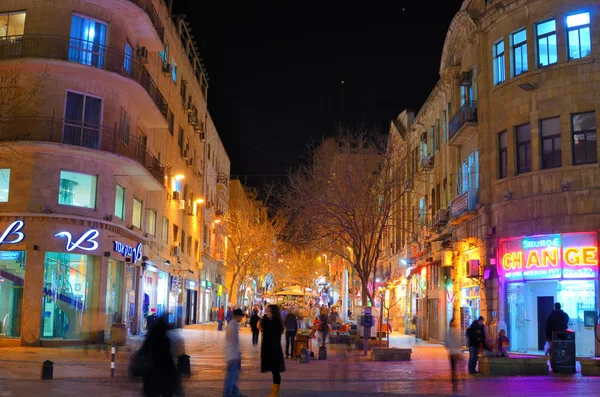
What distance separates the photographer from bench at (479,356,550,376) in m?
18.7

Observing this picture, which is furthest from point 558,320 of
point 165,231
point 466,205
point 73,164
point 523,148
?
point 165,231

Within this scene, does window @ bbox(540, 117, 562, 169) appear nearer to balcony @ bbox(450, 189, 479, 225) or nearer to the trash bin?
balcony @ bbox(450, 189, 479, 225)

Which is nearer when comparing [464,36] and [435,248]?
[464,36]

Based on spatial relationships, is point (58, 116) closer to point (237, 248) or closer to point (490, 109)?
point (490, 109)

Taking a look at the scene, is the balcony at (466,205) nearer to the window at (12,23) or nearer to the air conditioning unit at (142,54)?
the air conditioning unit at (142,54)

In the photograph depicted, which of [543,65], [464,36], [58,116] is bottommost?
[58,116]

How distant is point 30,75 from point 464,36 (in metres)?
20.0

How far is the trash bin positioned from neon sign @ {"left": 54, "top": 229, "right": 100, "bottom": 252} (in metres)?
17.9

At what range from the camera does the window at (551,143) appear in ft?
81.4

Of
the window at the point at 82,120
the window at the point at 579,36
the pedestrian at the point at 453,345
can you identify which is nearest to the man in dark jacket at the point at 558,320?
the pedestrian at the point at 453,345

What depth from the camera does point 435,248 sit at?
1491 inches

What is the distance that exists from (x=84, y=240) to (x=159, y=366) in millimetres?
18531

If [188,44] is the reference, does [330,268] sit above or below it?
below

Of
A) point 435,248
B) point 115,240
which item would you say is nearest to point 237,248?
point 435,248
